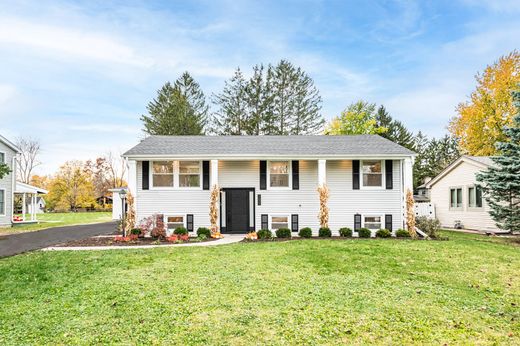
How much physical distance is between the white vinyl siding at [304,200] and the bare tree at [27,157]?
4040 cm

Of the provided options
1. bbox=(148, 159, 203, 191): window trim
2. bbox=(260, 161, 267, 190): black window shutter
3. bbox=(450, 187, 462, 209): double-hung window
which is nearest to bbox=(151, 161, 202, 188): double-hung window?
bbox=(148, 159, 203, 191): window trim

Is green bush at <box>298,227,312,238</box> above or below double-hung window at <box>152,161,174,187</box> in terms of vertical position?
below

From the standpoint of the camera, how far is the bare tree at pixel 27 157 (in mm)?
44000

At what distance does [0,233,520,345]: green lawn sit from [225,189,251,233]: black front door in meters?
5.31

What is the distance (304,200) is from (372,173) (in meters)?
3.31

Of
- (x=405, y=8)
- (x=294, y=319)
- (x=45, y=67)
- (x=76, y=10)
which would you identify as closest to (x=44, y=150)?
(x=45, y=67)

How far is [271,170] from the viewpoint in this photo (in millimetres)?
14359

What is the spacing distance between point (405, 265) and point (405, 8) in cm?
1338

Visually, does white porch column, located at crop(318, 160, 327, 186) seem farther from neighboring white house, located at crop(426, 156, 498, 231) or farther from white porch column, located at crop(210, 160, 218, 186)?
neighboring white house, located at crop(426, 156, 498, 231)

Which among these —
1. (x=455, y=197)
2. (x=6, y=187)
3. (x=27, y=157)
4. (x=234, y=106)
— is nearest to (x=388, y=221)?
(x=455, y=197)

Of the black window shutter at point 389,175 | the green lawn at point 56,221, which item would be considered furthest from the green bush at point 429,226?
the green lawn at point 56,221

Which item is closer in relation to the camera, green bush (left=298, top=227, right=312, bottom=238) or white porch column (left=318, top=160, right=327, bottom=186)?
green bush (left=298, top=227, right=312, bottom=238)

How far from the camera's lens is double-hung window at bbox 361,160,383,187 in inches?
559

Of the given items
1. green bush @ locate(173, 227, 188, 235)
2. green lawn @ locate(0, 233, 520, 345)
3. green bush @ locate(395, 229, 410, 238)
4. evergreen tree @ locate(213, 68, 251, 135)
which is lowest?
green bush @ locate(395, 229, 410, 238)
